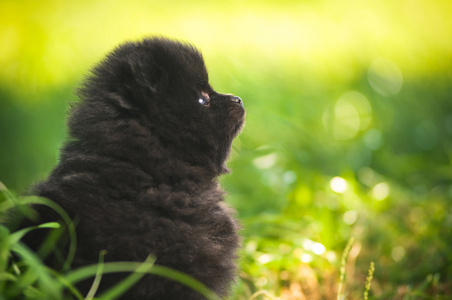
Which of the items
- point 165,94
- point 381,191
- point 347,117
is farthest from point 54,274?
point 347,117

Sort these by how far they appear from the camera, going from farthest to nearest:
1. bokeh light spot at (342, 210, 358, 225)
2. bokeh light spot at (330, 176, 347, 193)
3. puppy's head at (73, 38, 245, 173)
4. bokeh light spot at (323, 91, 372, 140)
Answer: bokeh light spot at (323, 91, 372, 140)
bokeh light spot at (330, 176, 347, 193)
bokeh light spot at (342, 210, 358, 225)
puppy's head at (73, 38, 245, 173)

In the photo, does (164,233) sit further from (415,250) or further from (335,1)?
(335,1)

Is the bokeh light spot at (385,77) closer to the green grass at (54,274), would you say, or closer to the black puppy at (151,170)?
the black puppy at (151,170)

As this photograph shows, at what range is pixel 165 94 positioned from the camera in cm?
240

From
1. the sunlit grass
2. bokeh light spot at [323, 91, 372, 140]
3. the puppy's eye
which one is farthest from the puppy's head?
the sunlit grass

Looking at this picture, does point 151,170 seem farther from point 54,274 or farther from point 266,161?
point 266,161

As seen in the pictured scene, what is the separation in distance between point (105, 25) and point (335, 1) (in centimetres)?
385

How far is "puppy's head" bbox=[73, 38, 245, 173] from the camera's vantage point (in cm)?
235

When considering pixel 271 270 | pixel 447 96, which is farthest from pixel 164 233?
pixel 447 96

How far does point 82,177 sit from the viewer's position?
213cm

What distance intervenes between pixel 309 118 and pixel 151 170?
362cm

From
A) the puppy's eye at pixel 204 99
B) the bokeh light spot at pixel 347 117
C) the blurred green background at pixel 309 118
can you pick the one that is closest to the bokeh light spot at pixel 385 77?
the blurred green background at pixel 309 118

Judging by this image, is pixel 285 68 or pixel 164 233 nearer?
pixel 164 233

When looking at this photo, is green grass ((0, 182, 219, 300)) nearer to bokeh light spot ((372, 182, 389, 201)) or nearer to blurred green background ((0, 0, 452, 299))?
blurred green background ((0, 0, 452, 299))
